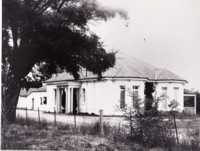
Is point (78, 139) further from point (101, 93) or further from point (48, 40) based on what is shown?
point (101, 93)

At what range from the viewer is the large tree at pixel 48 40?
11461 millimetres

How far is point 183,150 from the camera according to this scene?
9367 millimetres

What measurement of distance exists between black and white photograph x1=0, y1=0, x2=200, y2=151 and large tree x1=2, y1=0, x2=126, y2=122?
29mm

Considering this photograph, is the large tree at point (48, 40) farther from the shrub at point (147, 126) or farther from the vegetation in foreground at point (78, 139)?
the shrub at point (147, 126)

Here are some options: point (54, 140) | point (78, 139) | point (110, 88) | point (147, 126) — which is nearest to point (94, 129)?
point (78, 139)

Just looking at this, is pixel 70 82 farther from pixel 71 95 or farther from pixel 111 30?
pixel 111 30

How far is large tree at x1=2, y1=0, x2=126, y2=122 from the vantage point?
11.5 m

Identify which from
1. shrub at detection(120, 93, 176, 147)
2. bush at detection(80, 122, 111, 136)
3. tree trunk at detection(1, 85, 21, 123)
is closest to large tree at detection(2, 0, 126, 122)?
tree trunk at detection(1, 85, 21, 123)

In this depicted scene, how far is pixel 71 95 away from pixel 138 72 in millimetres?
6656

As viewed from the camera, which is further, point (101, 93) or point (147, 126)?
point (101, 93)

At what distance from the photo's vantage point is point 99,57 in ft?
42.1

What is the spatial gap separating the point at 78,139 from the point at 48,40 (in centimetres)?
331

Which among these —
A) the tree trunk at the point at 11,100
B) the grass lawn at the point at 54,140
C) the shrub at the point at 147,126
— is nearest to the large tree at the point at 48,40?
the tree trunk at the point at 11,100

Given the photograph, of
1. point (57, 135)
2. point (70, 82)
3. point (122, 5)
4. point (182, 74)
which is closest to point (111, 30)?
point (122, 5)
